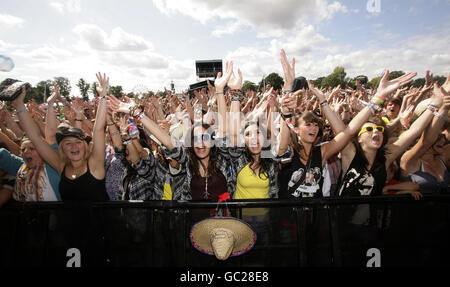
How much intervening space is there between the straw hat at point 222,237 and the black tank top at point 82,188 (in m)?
1.09

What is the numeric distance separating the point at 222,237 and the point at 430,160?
254cm

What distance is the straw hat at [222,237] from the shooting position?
6.31ft

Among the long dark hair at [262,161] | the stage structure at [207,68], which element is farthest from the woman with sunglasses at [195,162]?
the stage structure at [207,68]

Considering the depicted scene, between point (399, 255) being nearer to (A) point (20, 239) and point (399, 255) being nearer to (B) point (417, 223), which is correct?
(B) point (417, 223)

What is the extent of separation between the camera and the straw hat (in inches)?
75.7

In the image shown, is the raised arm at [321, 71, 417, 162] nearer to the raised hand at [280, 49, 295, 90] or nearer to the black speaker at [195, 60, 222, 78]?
the raised hand at [280, 49, 295, 90]

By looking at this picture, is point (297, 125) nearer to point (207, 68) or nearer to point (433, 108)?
point (433, 108)

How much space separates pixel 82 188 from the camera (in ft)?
7.68

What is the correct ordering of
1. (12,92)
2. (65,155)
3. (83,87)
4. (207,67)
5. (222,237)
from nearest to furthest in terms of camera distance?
(222,237)
(12,92)
(65,155)
(207,67)
(83,87)

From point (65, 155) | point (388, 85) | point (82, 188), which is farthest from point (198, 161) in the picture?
point (388, 85)

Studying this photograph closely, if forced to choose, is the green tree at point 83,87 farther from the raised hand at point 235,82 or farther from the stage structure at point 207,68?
the raised hand at point 235,82

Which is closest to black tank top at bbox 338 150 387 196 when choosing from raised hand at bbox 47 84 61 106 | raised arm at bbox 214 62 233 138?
raised arm at bbox 214 62 233 138
